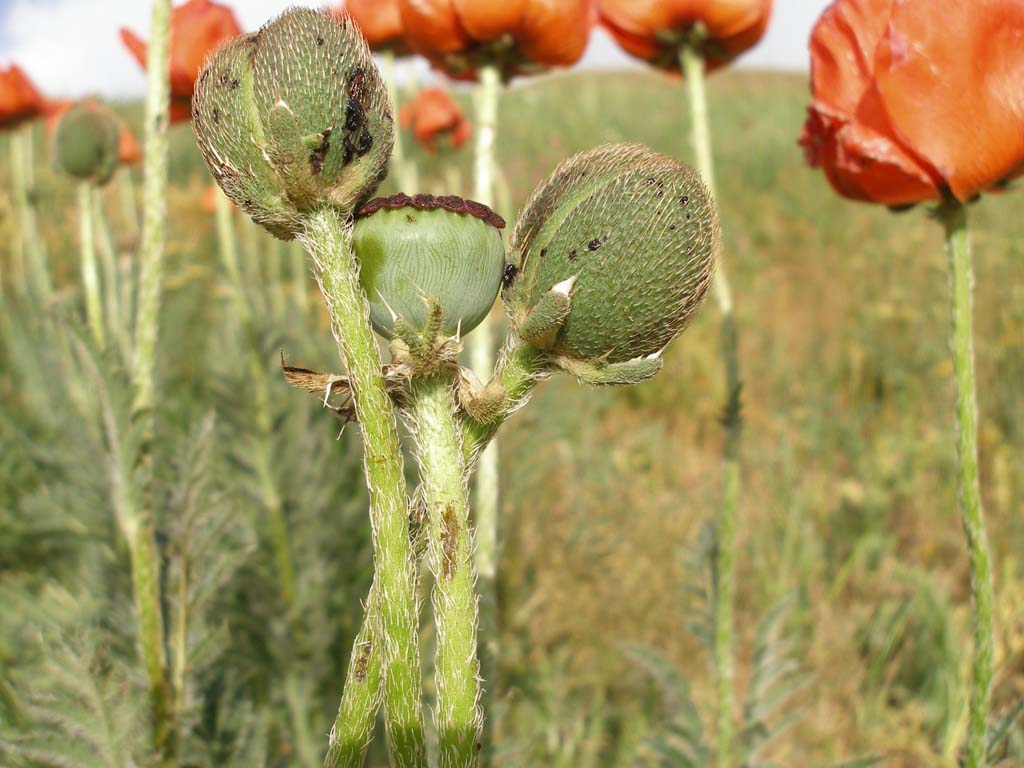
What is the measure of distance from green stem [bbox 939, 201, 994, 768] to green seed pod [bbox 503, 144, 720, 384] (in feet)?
1.05

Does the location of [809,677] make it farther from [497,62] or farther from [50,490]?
[50,490]

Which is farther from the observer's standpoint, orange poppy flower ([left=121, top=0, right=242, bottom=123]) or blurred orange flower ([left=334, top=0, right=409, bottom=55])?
blurred orange flower ([left=334, top=0, right=409, bottom=55])

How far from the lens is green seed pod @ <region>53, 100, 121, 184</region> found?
64.9 inches

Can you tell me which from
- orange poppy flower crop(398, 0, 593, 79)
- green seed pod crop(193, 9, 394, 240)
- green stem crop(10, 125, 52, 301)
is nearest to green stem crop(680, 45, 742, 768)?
orange poppy flower crop(398, 0, 593, 79)

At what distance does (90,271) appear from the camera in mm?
1411

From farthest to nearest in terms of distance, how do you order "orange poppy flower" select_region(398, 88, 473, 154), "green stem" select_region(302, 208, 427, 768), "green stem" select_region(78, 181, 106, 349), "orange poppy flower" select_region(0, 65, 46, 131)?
"orange poppy flower" select_region(398, 88, 473, 154) < "orange poppy flower" select_region(0, 65, 46, 131) < "green stem" select_region(78, 181, 106, 349) < "green stem" select_region(302, 208, 427, 768)

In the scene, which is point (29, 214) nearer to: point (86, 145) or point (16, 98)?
point (16, 98)

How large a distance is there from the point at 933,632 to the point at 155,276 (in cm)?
199

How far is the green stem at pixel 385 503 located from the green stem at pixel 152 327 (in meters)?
0.45

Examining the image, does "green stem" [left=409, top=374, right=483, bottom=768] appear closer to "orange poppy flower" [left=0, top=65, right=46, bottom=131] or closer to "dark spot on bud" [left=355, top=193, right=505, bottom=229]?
"dark spot on bud" [left=355, top=193, right=505, bottom=229]

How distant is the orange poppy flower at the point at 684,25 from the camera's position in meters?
1.21

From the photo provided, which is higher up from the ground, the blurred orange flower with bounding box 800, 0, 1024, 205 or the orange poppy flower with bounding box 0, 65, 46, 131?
the orange poppy flower with bounding box 0, 65, 46, 131

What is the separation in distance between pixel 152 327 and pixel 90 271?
593mm

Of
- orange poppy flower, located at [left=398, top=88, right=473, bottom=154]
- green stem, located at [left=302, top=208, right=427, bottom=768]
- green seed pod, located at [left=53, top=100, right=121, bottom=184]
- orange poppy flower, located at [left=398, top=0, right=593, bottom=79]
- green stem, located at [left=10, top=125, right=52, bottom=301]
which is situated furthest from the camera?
orange poppy flower, located at [left=398, top=88, right=473, bottom=154]
